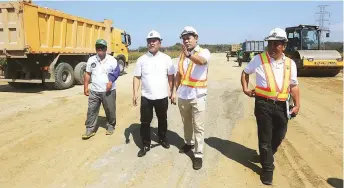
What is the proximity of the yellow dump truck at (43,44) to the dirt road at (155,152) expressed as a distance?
126 inches

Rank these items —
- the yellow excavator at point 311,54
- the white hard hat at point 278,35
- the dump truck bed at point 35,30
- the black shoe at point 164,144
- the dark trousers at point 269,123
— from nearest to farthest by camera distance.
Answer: the white hard hat at point 278,35
the dark trousers at point 269,123
the black shoe at point 164,144
the dump truck bed at point 35,30
the yellow excavator at point 311,54

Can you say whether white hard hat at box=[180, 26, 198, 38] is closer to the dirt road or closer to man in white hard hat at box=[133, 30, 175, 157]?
man in white hard hat at box=[133, 30, 175, 157]

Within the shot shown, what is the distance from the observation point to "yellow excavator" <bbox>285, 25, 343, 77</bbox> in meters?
14.3

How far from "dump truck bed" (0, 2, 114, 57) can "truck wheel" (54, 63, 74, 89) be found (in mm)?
618

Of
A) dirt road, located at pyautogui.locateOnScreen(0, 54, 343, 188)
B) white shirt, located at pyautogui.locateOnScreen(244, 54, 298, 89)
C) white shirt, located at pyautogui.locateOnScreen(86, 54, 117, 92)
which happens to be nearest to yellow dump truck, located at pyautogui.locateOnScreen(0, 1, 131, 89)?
dirt road, located at pyautogui.locateOnScreen(0, 54, 343, 188)

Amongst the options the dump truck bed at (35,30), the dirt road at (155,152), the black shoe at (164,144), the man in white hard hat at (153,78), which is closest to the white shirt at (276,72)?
the dirt road at (155,152)

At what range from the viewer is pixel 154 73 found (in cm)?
450

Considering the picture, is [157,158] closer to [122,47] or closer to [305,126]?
[305,126]

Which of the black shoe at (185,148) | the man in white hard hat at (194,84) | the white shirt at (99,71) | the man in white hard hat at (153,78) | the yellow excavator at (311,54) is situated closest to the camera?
the man in white hard hat at (194,84)

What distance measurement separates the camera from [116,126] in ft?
20.4

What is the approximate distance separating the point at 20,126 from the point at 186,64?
409 cm

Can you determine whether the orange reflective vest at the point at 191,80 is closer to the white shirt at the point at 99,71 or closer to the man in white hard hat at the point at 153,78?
the man in white hard hat at the point at 153,78

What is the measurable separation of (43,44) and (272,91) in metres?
9.25

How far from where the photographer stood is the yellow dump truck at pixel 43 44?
9977 mm
